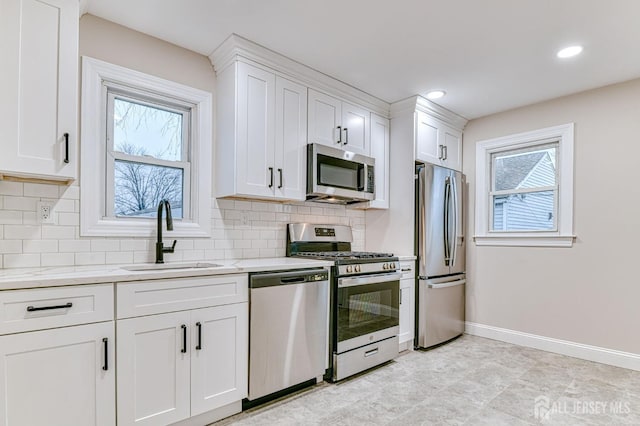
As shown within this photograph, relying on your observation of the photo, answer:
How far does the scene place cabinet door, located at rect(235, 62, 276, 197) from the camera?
8.59ft

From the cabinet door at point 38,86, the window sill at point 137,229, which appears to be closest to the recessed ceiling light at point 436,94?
the window sill at point 137,229

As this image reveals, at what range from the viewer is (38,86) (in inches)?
70.9

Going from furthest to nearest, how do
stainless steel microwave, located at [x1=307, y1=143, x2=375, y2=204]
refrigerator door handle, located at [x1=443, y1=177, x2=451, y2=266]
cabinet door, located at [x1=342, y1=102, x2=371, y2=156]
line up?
refrigerator door handle, located at [x1=443, y1=177, x2=451, y2=266] < cabinet door, located at [x1=342, y1=102, x2=371, y2=156] < stainless steel microwave, located at [x1=307, y1=143, x2=375, y2=204]

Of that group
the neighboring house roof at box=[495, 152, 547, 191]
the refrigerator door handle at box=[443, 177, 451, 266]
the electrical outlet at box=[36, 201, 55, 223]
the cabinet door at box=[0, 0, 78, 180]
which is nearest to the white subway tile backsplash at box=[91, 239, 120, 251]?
the electrical outlet at box=[36, 201, 55, 223]

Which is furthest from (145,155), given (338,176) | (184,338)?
(338,176)

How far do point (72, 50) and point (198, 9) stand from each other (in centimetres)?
76

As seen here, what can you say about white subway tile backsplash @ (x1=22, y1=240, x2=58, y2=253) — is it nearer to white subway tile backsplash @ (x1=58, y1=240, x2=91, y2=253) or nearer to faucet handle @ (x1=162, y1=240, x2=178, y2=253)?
white subway tile backsplash @ (x1=58, y1=240, x2=91, y2=253)

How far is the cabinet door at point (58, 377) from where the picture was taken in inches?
58.9

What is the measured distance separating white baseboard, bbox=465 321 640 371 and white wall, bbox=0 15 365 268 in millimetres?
2398

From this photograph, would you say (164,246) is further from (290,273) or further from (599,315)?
(599,315)

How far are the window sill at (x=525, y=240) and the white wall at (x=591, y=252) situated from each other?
0.18ft

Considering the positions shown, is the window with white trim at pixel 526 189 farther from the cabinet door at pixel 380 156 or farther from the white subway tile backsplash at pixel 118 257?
the white subway tile backsplash at pixel 118 257

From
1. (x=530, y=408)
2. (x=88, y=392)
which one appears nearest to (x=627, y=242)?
(x=530, y=408)

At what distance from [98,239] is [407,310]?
270 cm
